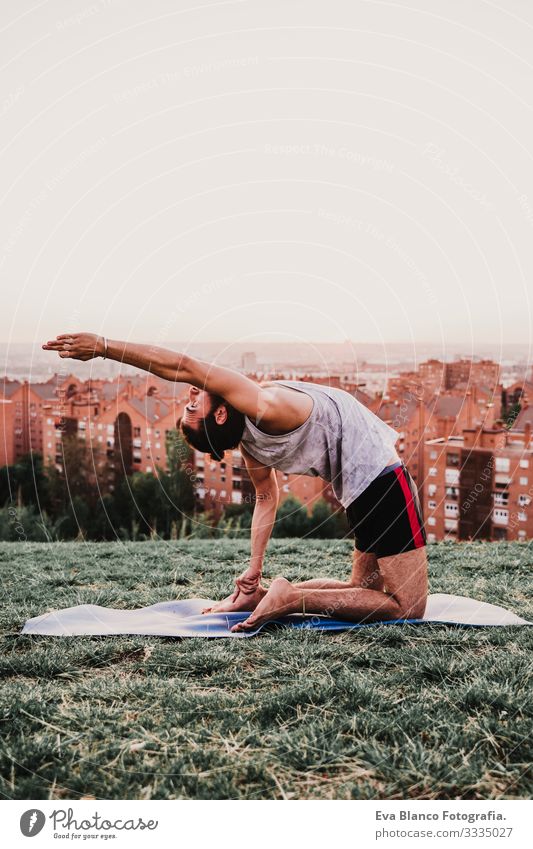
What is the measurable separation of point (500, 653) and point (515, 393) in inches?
263

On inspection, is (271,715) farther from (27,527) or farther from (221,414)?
(27,527)

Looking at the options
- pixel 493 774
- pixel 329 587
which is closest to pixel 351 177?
pixel 329 587

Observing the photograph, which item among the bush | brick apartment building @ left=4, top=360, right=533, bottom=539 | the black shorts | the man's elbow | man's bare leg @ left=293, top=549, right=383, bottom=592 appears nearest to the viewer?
the black shorts

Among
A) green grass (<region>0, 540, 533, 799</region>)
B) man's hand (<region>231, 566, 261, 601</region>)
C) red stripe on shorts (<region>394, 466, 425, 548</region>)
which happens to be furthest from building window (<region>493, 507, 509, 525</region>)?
man's hand (<region>231, 566, 261, 601</region>)

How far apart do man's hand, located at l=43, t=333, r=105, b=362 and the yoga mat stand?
189 cm

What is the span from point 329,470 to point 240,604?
124 cm

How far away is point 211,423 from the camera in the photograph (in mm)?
5207

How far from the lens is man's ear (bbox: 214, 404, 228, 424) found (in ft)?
16.9

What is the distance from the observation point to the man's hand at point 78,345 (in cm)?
456

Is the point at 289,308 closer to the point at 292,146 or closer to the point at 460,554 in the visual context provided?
the point at 292,146

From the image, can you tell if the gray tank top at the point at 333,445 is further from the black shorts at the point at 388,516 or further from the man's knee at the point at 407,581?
the man's knee at the point at 407,581

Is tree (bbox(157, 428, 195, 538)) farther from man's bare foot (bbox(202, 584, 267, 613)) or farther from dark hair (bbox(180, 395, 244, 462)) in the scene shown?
dark hair (bbox(180, 395, 244, 462))

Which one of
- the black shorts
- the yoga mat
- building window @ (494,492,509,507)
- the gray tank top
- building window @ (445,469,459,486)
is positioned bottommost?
building window @ (494,492,509,507)

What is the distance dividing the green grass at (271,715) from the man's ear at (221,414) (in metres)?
1.55
